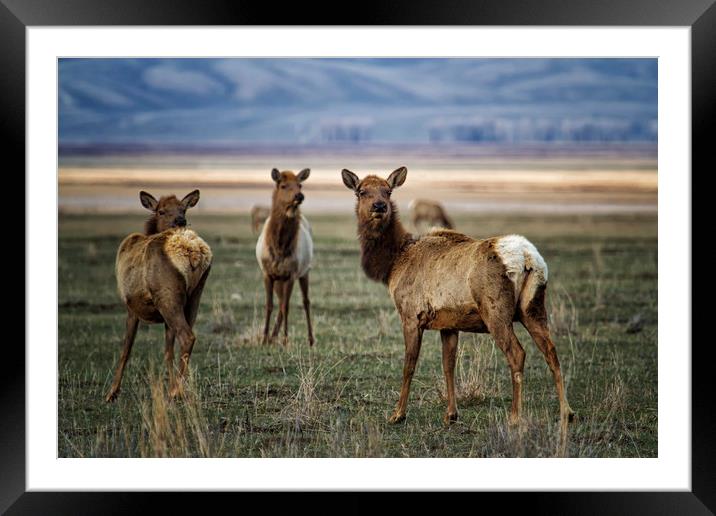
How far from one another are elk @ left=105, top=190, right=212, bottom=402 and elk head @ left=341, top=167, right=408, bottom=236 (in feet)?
5.12

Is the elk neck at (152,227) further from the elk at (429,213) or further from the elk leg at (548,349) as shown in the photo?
the elk at (429,213)

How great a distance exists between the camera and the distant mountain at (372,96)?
733 inches

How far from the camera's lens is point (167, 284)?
830 centimetres

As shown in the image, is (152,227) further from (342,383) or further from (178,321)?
(342,383)

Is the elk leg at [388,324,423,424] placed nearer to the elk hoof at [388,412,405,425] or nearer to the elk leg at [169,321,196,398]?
the elk hoof at [388,412,405,425]

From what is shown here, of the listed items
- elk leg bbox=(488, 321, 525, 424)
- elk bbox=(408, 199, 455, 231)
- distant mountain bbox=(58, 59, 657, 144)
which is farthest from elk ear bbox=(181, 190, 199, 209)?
elk bbox=(408, 199, 455, 231)

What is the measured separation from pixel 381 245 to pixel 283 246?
3.31 m

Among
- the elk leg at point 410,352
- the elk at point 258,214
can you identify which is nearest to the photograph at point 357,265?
the elk leg at point 410,352

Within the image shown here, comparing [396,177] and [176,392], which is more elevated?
[396,177]

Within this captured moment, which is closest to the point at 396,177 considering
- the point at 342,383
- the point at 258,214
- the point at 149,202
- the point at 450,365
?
the point at 450,365

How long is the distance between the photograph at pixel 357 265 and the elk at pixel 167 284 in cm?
2

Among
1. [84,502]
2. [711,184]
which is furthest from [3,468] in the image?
[711,184]
